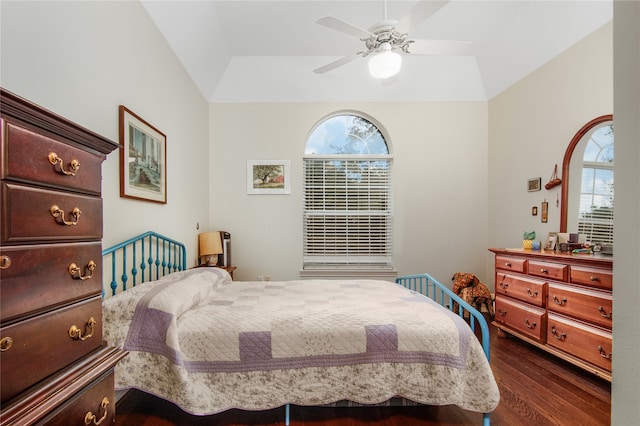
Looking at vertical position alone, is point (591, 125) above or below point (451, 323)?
above

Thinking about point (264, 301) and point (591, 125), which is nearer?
point (264, 301)

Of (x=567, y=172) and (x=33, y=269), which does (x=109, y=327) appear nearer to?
(x=33, y=269)

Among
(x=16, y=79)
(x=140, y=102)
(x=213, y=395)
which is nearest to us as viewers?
(x=16, y=79)

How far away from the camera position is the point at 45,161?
0.67 metres

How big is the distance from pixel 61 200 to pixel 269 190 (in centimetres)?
298

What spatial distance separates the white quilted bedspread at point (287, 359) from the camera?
1.42 metres

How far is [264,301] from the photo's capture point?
188 centimetres

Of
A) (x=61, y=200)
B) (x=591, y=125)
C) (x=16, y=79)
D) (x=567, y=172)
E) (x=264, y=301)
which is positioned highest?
(x=591, y=125)

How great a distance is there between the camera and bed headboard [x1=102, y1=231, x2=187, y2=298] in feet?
5.65

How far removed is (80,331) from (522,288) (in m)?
3.18

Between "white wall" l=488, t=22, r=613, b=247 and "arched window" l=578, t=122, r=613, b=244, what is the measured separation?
0.19 meters

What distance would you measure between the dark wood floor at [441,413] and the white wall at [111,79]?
1.07 metres

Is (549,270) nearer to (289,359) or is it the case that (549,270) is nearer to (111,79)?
(289,359)

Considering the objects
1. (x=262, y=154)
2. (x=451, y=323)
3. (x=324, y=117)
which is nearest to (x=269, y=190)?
(x=262, y=154)
